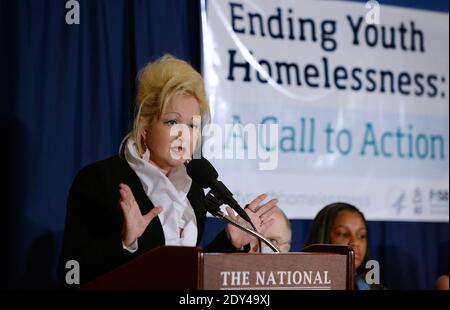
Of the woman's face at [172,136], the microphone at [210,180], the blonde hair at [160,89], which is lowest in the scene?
the microphone at [210,180]

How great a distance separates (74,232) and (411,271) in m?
1.74

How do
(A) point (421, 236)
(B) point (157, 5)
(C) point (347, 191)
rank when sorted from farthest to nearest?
(A) point (421, 236) → (C) point (347, 191) → (B) point (157, 5)

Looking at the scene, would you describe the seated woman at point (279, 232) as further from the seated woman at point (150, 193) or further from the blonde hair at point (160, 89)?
the blonde hair at point (160, 89)

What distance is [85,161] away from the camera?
10.6ft

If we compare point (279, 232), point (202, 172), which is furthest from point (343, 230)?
point (202, 172)

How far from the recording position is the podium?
2.10 meters

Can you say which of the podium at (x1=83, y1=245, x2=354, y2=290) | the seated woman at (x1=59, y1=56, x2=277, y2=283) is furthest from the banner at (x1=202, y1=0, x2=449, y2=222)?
the podium at (x1=83, y1=245, x2=354, y2=290)

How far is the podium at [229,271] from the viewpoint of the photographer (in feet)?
6.89

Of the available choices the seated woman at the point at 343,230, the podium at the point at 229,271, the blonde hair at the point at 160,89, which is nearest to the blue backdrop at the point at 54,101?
the blonde hair at the point at 160,89

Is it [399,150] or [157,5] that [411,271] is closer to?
[399,150]

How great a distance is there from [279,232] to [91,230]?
885 millimetres

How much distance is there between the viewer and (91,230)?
10.2 feet

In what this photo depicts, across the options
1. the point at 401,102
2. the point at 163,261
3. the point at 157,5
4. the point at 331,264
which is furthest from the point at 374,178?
the point at 163,261

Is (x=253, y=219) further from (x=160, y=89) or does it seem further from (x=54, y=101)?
(x=54, y=101)
